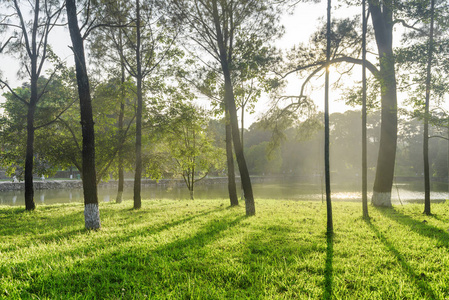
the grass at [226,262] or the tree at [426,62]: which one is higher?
the tree at [426,62]

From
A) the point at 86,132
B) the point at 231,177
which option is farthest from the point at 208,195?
the point at 86,132

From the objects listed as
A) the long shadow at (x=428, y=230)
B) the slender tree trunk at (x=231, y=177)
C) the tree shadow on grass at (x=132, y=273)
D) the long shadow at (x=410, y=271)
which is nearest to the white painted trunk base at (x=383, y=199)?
the long shadow at (x=428, y=230)

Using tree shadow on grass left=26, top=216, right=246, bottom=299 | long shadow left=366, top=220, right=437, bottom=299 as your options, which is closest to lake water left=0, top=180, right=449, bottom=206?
long shadow left=366, top=220, right=437, bottom=299

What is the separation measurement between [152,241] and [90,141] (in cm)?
361

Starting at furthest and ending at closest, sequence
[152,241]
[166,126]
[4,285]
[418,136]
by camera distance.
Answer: [418,136]
[166,126]
[152,241]
[4,285]

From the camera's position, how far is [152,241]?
557 cm

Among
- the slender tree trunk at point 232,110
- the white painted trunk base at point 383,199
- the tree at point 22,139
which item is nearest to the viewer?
the slender tree trunk at point 232,110

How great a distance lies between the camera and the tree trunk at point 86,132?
7.08 metres

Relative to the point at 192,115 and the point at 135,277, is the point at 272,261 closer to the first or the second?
the point at 135,277

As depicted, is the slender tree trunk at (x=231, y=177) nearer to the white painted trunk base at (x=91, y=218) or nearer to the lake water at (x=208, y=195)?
the lake water at (x=208, y=195)

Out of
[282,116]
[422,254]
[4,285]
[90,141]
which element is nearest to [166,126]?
[90,141]

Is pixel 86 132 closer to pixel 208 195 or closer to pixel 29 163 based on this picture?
pixel 29 163

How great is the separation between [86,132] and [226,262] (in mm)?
5469

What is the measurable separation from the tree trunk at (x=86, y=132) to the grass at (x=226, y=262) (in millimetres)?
586
